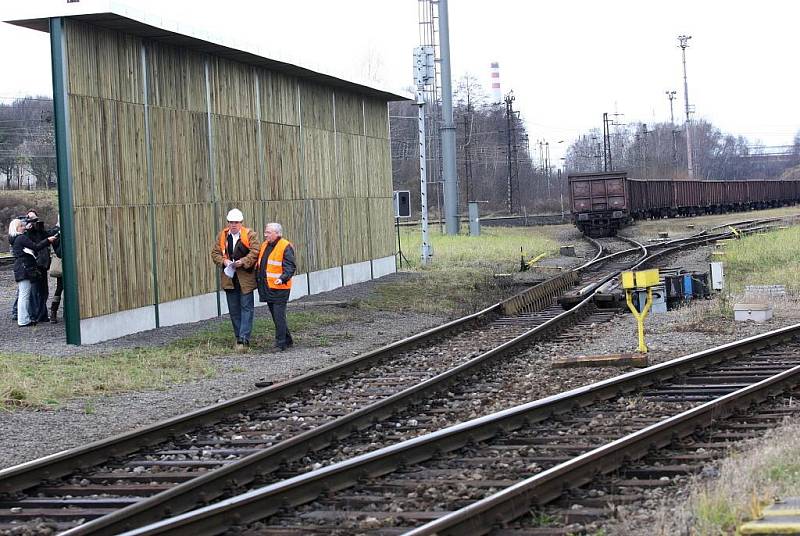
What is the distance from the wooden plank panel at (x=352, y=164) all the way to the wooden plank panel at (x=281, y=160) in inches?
113

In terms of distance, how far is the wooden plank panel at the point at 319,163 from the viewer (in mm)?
23562

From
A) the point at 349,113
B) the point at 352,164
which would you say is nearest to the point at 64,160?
the point at 352,164

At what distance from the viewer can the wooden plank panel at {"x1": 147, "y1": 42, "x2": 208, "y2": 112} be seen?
17266 millimetres

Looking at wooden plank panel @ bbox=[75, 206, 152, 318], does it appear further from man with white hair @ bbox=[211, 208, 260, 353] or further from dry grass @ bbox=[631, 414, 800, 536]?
dry grass @ bbox=[631, 414, 800, 536]

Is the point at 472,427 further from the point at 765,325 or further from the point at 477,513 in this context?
the point at 765,325

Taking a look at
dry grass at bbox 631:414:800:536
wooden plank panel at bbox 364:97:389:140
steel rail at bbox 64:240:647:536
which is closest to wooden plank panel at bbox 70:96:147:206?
steel rail at bbox 64:240:647:536

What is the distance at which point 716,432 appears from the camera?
28.4 feet

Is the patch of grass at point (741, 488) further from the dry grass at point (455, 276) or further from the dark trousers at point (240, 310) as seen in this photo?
the dry grass at point (455, 276)

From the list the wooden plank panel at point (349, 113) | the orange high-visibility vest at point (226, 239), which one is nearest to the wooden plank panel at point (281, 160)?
the wooden plank panel at point (349, 113)

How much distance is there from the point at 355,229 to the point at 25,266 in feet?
34.4

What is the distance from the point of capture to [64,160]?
14812 millimetres

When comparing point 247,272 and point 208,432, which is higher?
point 247,272

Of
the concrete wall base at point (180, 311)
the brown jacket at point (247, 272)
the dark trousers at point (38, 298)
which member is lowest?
the concrete wall base at point (180, 311)

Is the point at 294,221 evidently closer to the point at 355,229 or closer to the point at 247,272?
the point at 355,229
